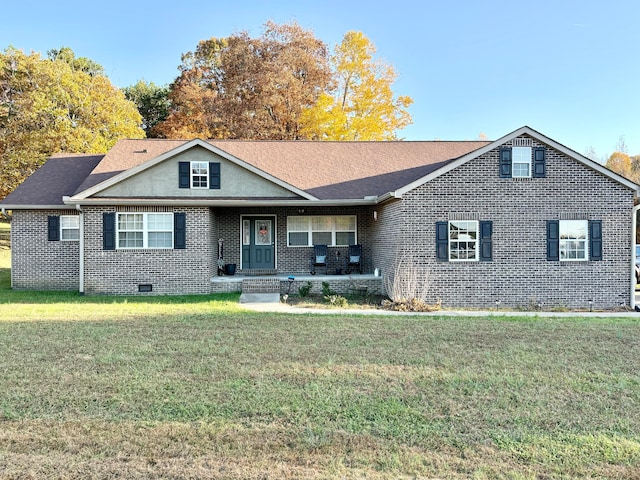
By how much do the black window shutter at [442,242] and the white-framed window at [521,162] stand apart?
2413 millimetres

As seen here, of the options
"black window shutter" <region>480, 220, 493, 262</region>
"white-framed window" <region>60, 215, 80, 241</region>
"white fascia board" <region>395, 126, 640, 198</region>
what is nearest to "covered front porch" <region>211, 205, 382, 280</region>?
"white fascia board" <region>395, 126, 640, 198</region>

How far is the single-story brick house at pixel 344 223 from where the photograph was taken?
1375 centimetres

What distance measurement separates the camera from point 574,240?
548 inches

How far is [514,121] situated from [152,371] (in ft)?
91.6

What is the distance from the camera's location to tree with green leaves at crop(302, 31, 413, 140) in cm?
2953

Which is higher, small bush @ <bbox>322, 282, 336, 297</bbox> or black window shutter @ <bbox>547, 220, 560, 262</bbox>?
black window shutter @ <bbox>547, 220, 560, 262</bbox>

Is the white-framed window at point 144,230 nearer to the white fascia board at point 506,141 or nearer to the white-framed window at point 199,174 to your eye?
the white-framed window at point 199,174

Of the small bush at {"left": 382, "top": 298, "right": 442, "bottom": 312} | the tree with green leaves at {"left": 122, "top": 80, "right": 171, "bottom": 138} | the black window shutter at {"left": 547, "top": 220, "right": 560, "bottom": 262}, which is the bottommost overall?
the small bush at {"left": 382, "top": 298, "right": 442, "bottom": 312}

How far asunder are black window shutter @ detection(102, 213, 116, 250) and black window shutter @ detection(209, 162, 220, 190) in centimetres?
298

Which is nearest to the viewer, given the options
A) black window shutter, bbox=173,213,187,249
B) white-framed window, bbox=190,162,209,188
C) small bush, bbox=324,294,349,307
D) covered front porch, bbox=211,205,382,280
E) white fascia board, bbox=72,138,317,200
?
small bush, bbox=324,294,349,307

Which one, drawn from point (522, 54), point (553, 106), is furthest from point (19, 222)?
point (553, 106)

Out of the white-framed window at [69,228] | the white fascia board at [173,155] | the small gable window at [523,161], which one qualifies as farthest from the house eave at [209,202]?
the small gable window at [523,161]

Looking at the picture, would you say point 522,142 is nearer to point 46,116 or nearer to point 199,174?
point 199,174

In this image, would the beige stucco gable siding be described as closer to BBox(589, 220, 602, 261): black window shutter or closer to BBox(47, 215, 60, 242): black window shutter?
BBox(47, 215, 60, 242): black window shutter
